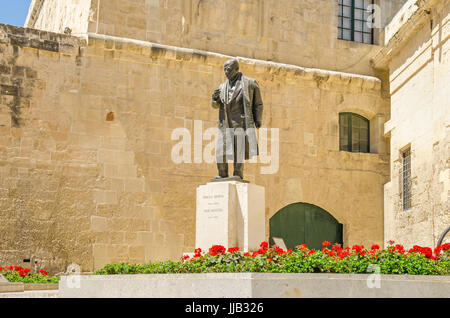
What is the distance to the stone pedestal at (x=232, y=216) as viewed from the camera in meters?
11.3

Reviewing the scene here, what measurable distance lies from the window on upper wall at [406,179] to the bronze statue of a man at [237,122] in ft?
20.8

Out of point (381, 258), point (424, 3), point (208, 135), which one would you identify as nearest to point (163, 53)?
point (208, 135)

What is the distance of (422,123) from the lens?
52.0 feet

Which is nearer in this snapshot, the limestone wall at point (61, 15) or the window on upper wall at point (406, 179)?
the limestone wall at point (61, 15)

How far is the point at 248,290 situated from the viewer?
7.39 metres

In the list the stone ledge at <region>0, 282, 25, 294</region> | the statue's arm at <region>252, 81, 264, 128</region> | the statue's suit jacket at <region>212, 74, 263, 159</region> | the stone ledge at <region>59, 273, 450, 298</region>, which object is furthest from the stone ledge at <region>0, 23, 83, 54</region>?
the stone ledge at <region>59, 273, 450, 298</region>

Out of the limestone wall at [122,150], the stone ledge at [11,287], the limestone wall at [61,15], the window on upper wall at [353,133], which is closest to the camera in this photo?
the stone ledge at [11,287]

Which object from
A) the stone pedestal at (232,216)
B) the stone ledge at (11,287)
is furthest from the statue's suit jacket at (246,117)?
the stone ledge at (11,287)

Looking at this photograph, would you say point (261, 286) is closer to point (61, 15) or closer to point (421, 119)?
point (421, 119)

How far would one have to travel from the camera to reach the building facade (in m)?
14.9

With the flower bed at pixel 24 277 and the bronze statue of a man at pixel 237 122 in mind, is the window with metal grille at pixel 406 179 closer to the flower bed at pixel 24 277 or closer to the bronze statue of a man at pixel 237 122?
the bronze statue of a man at pixel 237 122

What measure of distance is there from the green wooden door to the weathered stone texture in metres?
1.50

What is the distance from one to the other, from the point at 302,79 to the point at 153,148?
15.1 ft
